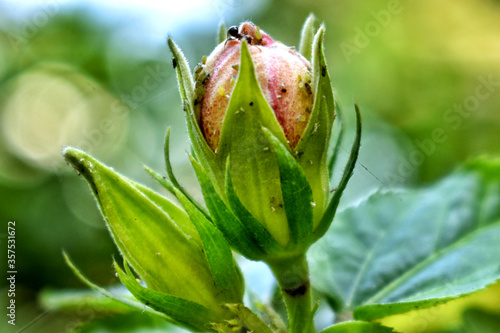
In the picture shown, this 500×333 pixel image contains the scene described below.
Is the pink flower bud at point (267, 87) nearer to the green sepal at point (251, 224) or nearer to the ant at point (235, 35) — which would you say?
the ant at point (235, 35)

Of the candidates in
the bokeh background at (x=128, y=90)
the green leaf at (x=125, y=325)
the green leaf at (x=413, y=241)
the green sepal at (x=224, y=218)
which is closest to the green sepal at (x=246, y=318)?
the green sepal at (x=224, y=218)

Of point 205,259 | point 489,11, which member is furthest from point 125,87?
point 205,259

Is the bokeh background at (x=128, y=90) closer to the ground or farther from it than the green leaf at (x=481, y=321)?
farther from it

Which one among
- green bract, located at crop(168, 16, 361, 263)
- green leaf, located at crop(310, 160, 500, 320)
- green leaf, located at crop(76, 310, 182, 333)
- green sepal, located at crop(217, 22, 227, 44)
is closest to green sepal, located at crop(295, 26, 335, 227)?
green bract, located at crop(168, 16, 361, 263)

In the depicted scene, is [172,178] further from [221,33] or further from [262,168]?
[221,33]

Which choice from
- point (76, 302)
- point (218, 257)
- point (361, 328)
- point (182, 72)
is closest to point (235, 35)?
point (182, 72)

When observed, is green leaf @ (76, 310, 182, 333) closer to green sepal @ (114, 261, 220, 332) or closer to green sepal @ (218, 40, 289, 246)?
green sepal @ (114, 261, 220, 332)

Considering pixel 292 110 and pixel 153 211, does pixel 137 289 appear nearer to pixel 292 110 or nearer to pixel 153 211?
pixel 153 211
